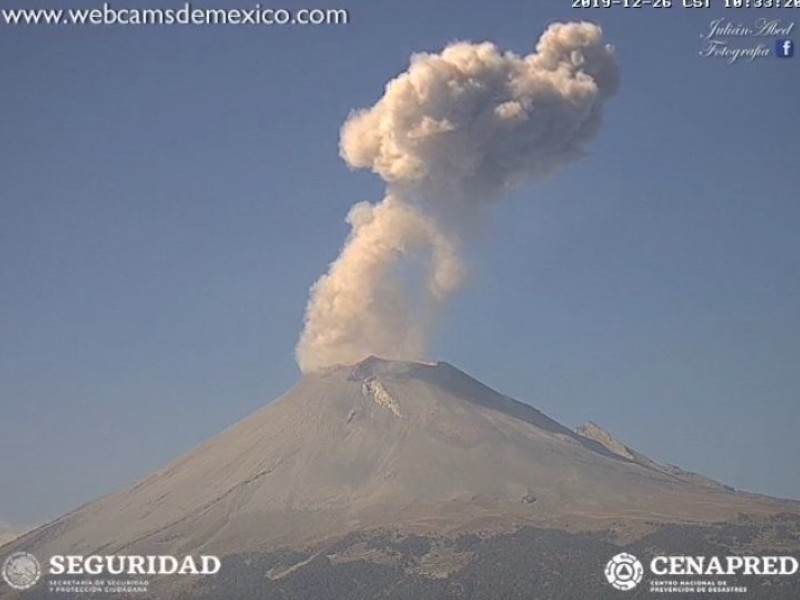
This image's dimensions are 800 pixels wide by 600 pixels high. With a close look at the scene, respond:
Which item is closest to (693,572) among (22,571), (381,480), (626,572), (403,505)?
(626,572)

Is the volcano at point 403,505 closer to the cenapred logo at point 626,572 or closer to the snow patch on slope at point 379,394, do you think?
the snow patch on slope at point 379,394

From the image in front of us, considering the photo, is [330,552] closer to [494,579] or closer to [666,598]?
[494,579]

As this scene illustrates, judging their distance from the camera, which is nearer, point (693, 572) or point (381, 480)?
point (693, 572)

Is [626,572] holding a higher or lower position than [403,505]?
lower

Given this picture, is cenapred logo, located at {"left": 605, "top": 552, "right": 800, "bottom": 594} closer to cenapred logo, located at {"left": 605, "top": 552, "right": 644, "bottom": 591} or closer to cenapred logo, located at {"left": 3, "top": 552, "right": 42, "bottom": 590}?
cenapred logo, located at {"left": 605, "top": 552, "right": 644, "bottom": 591}

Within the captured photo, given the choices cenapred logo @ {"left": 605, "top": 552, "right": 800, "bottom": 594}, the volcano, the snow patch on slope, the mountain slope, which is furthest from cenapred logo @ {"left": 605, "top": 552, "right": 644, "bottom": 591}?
the snow patch on slope

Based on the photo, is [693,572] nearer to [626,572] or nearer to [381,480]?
[626,572]
